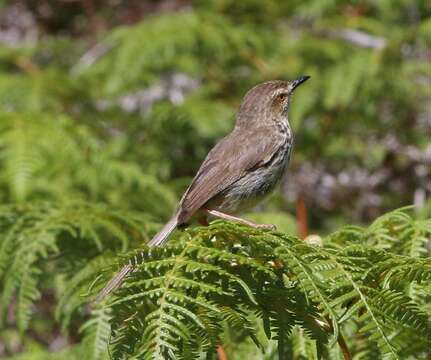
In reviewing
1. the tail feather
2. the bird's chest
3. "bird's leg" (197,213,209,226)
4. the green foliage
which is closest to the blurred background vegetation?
the bird's chest

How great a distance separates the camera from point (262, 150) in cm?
454

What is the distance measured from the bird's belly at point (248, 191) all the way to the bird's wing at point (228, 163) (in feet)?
0.14

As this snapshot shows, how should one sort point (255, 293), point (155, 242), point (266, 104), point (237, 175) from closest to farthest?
point (255, 293) → point (155, 242) → point (237, 175) → point (266, 104)

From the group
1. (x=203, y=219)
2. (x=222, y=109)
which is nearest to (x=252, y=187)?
(x=203, y=219)

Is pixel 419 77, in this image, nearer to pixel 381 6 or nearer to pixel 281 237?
pixel 381 6

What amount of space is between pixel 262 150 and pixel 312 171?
2.58 metres

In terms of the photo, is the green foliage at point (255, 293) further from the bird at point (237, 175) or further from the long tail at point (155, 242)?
the bird at point (237, 175)

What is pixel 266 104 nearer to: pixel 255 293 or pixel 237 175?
pixel 237 175

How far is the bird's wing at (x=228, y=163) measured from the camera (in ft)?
14.0

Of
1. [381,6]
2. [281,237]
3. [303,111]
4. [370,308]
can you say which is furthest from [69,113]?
[370,308]

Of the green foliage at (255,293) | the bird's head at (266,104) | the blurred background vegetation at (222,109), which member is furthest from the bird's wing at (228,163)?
the green foliage at (255,293)

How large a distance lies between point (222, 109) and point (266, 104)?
975mm

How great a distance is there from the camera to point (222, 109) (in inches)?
238

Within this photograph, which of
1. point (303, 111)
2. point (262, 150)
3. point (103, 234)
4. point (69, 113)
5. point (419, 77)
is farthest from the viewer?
point (419, 77)
